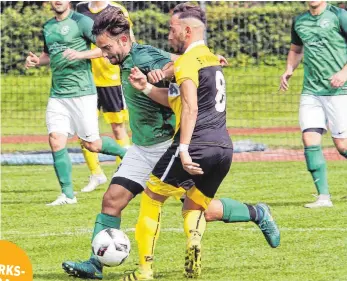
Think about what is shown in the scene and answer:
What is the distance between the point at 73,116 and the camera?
43.0 ft

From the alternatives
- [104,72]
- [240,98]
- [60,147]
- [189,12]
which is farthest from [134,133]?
[240,98]

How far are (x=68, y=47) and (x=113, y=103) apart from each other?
84.6 inches

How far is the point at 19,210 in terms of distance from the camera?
12.5 metres

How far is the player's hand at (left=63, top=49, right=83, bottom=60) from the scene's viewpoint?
12.7 meters

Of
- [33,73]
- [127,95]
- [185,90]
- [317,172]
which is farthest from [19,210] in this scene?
[33,73]

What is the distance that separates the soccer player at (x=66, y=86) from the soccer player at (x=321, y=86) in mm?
2353

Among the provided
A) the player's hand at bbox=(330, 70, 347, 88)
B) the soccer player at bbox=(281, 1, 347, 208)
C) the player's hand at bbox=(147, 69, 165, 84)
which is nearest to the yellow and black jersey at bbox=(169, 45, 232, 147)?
the player's hand at bbox=(147, 69, 165, 84)

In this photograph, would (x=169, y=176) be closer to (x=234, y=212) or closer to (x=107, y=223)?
(x=107, y=223)

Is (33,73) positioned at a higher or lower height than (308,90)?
lower


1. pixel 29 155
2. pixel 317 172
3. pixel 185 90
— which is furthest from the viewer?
pixel 29 155

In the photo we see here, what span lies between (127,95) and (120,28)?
57 centimetres

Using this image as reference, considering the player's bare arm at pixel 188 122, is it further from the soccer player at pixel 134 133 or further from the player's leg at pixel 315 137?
the player's leg at pixel 315 137

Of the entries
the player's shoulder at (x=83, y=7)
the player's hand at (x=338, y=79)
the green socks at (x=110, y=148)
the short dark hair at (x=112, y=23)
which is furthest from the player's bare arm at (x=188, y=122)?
the player's shoulder at (x=83, y=7)

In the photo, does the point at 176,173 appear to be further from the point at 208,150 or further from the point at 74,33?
the point at 74,33
